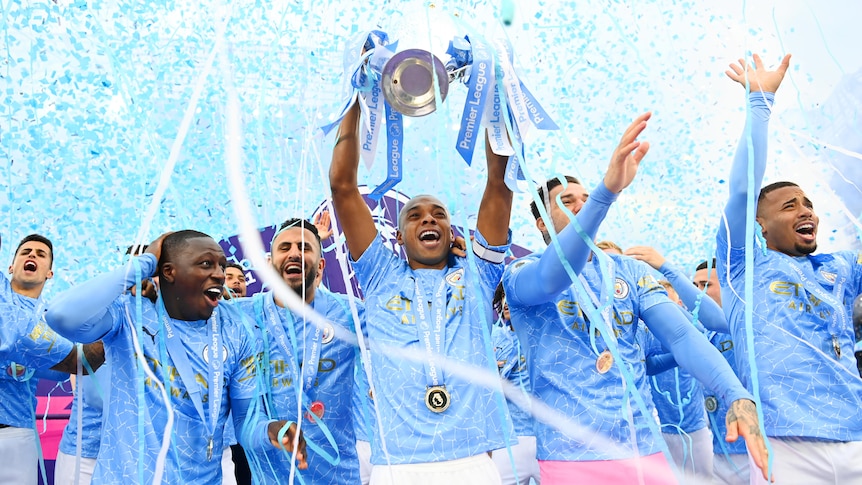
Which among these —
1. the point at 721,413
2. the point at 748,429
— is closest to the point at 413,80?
the point at 748,429

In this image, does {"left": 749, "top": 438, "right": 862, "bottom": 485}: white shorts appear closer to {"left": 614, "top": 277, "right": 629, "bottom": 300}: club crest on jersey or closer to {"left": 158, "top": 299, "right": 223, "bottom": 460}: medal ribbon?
{"left": 614, "top": 277, "right": 629, "bottom": 300}: club crest on jersey

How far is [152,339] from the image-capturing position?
2352 mm

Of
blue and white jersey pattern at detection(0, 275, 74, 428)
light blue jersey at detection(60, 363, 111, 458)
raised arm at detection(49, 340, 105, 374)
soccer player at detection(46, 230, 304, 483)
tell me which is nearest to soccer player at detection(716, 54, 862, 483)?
soccer player at detection(46, 230, 304, 483)

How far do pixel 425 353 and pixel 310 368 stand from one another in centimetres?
Answer: 76

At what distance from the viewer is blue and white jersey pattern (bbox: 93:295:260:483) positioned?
216cm

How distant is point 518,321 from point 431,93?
2.73 feet

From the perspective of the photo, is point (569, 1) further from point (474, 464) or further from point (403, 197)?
point (474, 464)

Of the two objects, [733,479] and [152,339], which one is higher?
[152,339]

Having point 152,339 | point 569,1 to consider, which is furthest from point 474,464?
point 569,1

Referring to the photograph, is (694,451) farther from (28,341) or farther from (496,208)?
(28,341)

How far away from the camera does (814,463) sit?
7.61 feet

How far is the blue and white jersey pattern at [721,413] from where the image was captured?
3.39 metres

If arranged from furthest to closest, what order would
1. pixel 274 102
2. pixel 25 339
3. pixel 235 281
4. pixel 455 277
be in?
pixel 235 281 < pixel 274 102 < pixel 25 339 < pixel 455 277

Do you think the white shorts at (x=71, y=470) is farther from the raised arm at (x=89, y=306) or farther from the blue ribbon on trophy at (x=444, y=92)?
the blue ribbon on trophy at (x=444, y=92)
